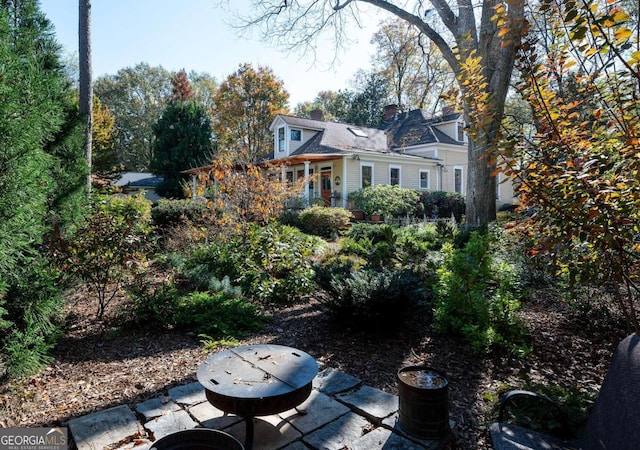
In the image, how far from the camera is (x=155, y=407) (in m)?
2.67

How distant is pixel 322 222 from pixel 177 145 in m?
16.4

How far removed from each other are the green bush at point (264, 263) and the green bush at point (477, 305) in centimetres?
235

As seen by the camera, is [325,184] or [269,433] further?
[325,184]

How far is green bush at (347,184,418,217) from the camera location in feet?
53.9

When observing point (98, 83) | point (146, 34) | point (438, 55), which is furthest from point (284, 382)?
point (98, 83)

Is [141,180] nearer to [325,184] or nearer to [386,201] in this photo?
[325,184]

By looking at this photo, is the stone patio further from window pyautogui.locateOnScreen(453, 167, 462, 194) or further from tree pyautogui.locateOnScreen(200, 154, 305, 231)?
window pyautogui.locateOnScreen(453, 167, 462, 194)

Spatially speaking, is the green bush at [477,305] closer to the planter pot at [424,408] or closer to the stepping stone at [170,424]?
the planter pot at [424,408]

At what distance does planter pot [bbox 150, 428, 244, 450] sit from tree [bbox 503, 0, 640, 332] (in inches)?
87.7

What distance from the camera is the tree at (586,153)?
2150mm

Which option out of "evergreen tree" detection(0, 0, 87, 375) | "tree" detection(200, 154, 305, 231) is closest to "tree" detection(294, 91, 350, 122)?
"tree" detection(200, 154, 305, 231)

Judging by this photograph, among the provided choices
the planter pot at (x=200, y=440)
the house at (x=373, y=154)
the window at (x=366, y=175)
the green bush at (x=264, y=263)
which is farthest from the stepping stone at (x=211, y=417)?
the window at (x=366, y=175)

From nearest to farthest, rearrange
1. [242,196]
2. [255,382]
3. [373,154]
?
[255,382]
[242,196]
[373,154]
